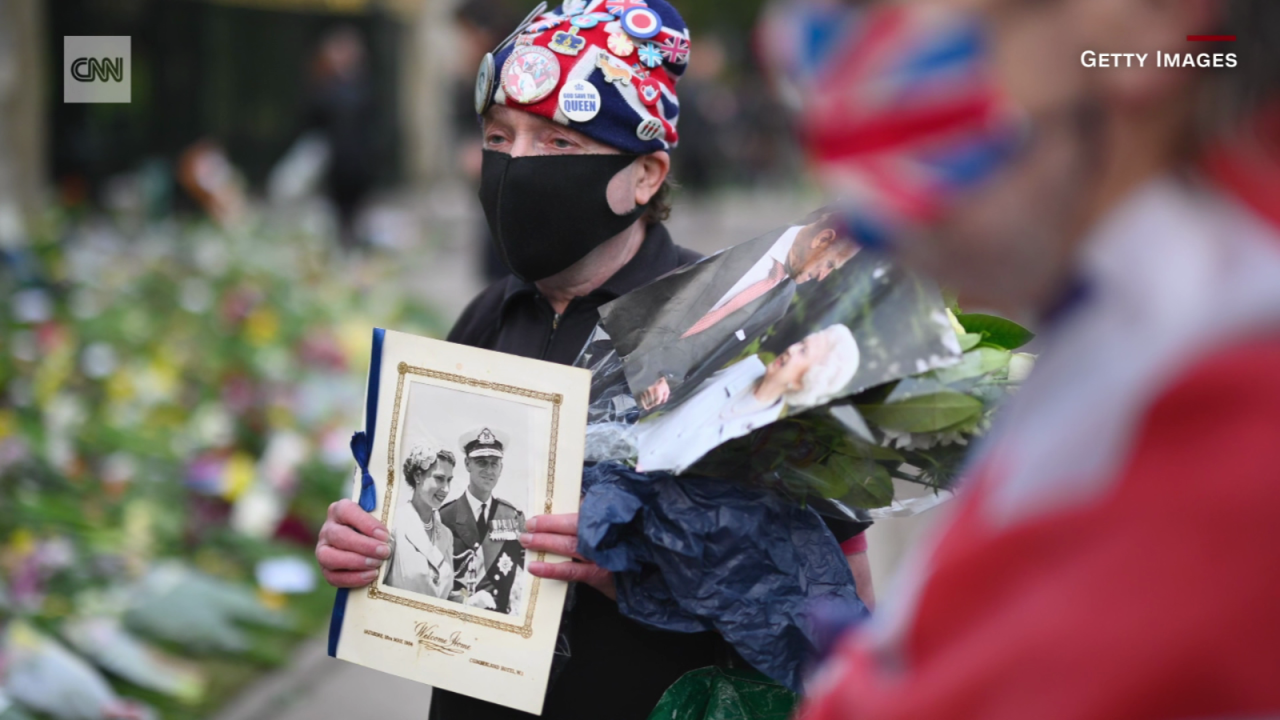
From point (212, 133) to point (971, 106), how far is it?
15133 millimetres

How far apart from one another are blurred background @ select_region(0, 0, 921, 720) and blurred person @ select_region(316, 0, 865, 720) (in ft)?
2.91

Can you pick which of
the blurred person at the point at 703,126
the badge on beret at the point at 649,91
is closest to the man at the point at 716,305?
the badge on beret at the point at 649,91

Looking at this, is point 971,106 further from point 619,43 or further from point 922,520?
point 922,520

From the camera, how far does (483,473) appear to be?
6.49 feet

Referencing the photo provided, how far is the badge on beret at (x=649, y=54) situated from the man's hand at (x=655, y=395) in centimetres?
60

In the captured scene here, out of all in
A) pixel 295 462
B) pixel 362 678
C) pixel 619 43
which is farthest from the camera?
pixel 295 462

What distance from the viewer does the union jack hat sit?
2125mm

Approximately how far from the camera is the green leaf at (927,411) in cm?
167

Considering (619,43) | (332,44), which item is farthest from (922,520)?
(332,44)

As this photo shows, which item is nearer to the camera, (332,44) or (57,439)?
(57,439)

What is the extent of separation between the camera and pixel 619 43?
2164mm

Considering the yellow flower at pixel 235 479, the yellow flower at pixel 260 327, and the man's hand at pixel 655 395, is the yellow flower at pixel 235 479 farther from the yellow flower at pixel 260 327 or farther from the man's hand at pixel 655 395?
the man's hand at pixel 655 395

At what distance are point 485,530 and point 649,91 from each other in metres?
0.78

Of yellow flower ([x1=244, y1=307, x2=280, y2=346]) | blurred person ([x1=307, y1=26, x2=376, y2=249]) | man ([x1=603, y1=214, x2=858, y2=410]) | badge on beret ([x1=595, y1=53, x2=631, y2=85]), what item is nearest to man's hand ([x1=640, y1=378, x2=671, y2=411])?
man ([x1=603, y1=214, x2=858, y2=410])
